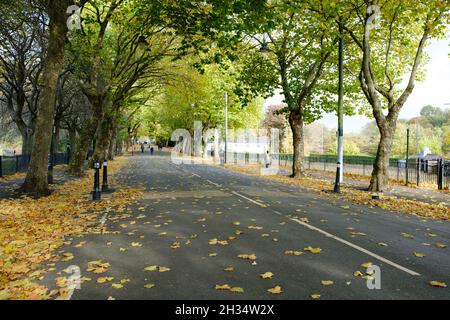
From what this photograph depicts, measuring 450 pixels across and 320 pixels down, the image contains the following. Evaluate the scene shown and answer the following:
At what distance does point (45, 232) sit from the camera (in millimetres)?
7879

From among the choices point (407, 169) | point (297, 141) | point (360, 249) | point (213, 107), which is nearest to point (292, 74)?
point (297, 141)

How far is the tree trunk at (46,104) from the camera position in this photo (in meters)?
12.9

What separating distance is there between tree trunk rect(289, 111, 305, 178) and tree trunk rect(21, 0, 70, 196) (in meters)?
14.8

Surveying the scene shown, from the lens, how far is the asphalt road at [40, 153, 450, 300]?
178 inches

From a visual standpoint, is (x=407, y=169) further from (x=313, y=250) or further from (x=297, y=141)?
(x=313, y=250)

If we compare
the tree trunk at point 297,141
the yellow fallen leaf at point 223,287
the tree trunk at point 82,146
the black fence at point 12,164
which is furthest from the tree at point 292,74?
the yellow fallen leaf at point 223,287

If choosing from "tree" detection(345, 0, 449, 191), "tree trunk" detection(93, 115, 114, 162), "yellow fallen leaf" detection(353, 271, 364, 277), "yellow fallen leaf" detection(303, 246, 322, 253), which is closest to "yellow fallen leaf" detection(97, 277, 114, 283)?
"yellow fallen leaf" detection(303, 246, 322, 253)

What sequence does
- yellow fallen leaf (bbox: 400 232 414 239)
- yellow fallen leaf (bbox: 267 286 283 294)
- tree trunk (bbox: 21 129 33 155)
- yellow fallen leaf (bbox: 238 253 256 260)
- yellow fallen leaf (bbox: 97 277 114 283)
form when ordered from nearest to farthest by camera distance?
1. yellow fallen leaf (bbox: 267 286 283 294)
2. yellow fallen leaf (bbox: 97 277 114 283)
3. yellow fallen leaf (bbox: 238 253 256 260)
4. yellow fallen leaf (bbox: 400 232 414 239)
5. tree trunk (bbox: 21 129 33 155)

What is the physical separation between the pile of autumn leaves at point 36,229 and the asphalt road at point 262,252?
13.7 inches

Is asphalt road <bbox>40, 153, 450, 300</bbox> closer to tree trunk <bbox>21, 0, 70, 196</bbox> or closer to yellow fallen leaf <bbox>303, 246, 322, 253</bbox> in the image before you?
yellow fallen leaf <bbox>303, 246, 322, 253</bbox>

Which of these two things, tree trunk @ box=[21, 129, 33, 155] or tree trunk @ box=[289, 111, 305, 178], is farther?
tree trunk @ box=[21, 129, 33, 155]

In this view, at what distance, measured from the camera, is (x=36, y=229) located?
26.8 feet
